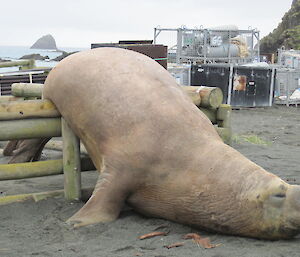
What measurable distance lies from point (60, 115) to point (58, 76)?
404 millimetres

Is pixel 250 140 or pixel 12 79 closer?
pixel 250 140

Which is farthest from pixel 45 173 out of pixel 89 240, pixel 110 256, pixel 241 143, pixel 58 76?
pixel 241 143

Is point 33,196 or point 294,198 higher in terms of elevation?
point 294,198

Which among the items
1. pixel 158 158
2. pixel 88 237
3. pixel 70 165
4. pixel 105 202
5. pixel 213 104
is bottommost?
pixel 88 237

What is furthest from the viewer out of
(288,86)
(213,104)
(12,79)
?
(288,86)

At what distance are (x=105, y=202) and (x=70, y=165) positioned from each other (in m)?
0.75

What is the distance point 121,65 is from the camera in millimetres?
4727

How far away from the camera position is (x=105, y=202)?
13.6 ft

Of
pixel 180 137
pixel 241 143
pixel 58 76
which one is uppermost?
pixel 58 76

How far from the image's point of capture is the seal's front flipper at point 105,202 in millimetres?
4113

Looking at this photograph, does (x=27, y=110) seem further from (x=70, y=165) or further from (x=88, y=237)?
(x=88, y=237)

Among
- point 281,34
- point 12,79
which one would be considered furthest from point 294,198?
point 281,34

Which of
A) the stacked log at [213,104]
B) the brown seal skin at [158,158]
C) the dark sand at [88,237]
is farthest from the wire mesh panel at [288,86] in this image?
the brown seal skin at [158,158]

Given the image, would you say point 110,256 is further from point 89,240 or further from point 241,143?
point 241,143
